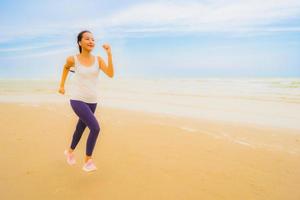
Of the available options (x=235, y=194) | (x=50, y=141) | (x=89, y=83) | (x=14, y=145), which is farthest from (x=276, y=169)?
(x=14, y=145)

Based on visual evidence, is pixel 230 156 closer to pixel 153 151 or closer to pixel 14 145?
pixel 153 151

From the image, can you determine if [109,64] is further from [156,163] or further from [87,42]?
[156,163]

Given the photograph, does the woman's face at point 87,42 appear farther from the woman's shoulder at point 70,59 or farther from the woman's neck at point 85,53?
the woman's shoulder at point 70,59

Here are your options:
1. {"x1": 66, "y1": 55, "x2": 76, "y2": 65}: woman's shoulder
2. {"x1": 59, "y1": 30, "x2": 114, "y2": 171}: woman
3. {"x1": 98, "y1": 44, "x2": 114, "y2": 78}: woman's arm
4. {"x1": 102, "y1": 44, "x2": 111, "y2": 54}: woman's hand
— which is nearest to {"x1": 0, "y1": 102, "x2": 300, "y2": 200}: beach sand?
{"x1": 59, "y1": 30, "x2": 114, "y2": 171}: woman

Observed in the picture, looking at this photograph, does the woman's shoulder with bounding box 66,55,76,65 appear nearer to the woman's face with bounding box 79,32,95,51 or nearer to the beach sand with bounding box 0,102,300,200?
Result: the woman's face with bounding box 79,32,95,51

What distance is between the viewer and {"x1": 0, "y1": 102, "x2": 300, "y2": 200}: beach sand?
12.3 ft

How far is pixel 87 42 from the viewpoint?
4.07m

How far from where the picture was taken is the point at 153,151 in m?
5.48

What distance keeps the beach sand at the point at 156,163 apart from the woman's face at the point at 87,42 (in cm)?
178

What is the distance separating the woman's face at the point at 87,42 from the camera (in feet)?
13.4

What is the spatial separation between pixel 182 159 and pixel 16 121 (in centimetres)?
542

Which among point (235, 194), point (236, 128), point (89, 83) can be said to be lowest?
point (236, 128)

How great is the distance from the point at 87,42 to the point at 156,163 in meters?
2.14

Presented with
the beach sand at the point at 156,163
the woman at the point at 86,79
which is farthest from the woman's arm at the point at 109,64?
the beach sand at the point at 156,163
